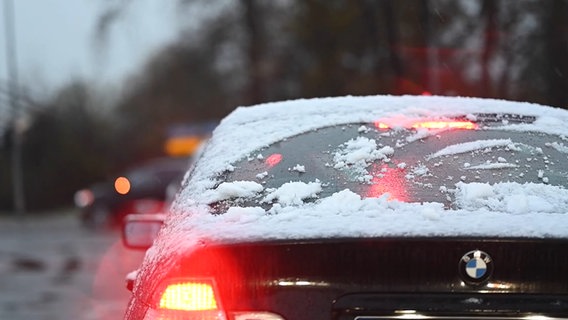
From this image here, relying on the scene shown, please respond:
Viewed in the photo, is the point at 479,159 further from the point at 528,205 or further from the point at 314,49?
the point at 314,49

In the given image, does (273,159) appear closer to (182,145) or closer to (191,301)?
(191,301)

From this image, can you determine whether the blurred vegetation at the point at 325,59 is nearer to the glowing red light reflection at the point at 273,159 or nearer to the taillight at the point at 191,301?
the glowing red light reflection at the point at 273,159

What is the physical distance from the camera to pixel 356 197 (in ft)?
10.4

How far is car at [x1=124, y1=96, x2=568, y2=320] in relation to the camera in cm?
281

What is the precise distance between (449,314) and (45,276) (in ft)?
37.4

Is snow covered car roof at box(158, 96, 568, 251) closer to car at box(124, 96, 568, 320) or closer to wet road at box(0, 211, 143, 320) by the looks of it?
car at box(124, 96, 568, 320)

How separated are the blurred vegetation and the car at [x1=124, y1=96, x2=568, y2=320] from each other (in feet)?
50.3

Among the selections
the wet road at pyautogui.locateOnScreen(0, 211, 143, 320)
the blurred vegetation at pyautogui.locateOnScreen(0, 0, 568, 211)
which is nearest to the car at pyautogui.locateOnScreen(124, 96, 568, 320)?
the wet road at pyautogui.locateOnScreen(0, 211, 143, 320)

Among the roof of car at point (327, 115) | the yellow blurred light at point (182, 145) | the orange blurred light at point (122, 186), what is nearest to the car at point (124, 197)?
the orange blurred light at point (122, 186)

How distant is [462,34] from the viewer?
2292 cm

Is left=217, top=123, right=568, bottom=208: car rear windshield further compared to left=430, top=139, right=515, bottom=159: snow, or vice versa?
left=430, top=139, right=515, bottom=159: snow

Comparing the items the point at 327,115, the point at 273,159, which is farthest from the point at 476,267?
the point at 327,115

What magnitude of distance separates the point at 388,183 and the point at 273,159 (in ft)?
1.64

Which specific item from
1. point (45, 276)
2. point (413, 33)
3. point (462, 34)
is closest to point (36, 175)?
point (413, 33)
